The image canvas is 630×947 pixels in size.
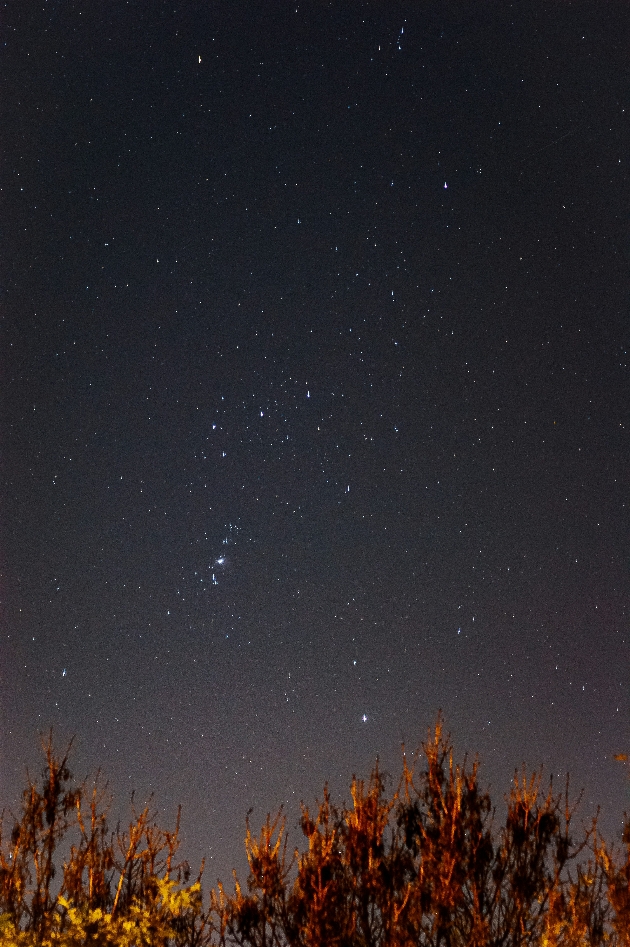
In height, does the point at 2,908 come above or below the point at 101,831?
below

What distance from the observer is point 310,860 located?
43.2 feet

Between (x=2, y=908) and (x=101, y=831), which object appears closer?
(x=2, y=908)

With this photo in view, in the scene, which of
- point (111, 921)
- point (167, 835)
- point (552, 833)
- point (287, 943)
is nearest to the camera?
point (111, 921)

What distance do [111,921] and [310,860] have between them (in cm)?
560

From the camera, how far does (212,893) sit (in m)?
13.1

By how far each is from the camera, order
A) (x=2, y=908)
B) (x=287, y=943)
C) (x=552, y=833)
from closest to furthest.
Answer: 1. (x=2, y=908)
2. (x=287, y=943)
3. (x=552, y=833)

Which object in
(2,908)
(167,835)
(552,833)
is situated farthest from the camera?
(552,833)

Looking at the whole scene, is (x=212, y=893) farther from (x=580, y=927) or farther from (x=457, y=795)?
(x=580, y=927)

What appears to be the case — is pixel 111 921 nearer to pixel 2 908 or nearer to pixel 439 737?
pixel 2 908

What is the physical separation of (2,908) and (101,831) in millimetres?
1620

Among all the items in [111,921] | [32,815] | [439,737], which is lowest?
[111,921]

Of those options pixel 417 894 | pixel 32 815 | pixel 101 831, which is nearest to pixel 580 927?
pixel 417 894

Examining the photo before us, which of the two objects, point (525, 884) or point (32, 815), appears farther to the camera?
point (525, 884)

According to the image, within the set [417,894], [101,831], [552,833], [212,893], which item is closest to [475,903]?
[417,894]
